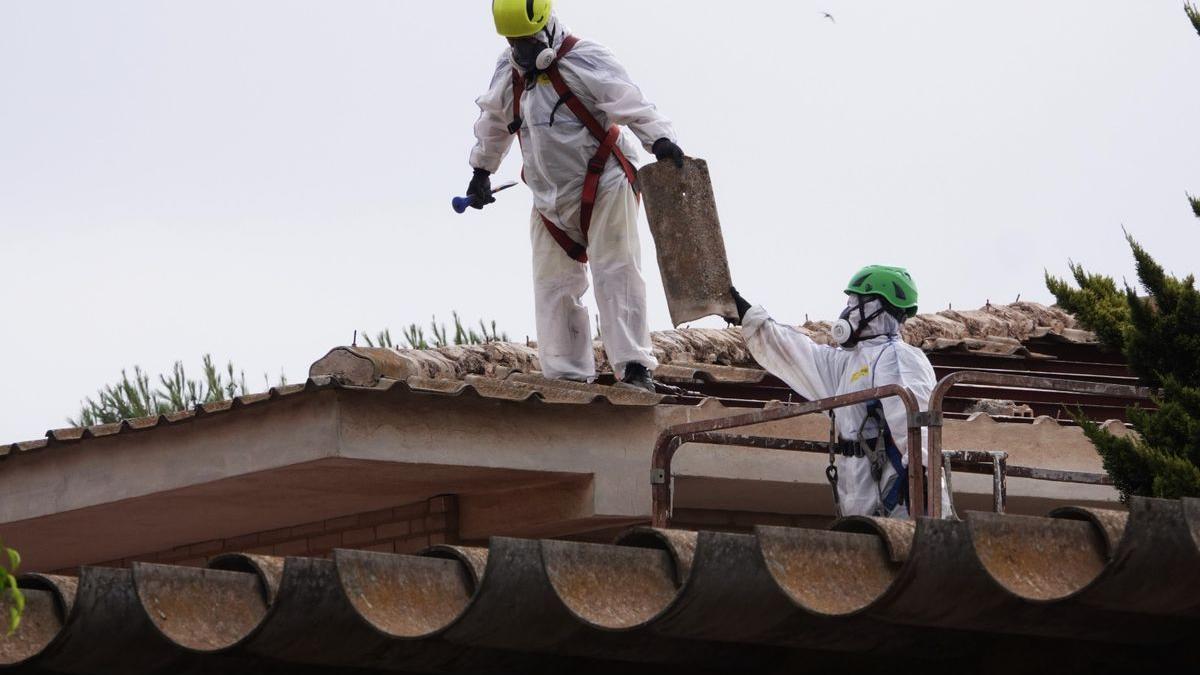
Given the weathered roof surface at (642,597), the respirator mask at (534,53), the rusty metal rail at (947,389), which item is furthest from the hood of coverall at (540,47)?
the weathered roof surface at (642,597)

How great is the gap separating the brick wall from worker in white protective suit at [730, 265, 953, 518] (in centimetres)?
184

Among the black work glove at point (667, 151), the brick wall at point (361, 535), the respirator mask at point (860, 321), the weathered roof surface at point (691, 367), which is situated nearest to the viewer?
the respirator mask at point (860, 321)

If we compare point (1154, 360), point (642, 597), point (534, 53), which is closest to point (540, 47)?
point (534, 53)

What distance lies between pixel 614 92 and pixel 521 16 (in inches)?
20.1

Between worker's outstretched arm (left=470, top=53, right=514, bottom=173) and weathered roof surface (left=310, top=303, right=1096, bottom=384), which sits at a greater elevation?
worker's outstretched arm (left=470, top=53, right=514, bottom=173)

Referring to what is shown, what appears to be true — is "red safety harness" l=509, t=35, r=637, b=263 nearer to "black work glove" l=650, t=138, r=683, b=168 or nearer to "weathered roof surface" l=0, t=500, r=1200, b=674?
"black work glove" l=650, t=138, r=683, b=168

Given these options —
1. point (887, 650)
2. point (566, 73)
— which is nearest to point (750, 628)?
point (887, 650)

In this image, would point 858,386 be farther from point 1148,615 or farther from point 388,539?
point 1148,615

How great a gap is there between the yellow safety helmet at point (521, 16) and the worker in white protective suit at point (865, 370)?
1594mm

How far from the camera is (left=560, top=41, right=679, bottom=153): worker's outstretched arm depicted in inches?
364

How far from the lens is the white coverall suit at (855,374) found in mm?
8164

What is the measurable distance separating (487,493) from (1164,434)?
10.0 feet

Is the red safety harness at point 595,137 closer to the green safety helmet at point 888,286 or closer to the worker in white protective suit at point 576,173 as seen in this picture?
the worker in white protective suit at point 576,173

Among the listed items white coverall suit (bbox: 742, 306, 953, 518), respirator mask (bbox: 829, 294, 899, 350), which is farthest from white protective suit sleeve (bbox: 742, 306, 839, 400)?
respirator mask (bbox: 829, 294, 899, 350)
